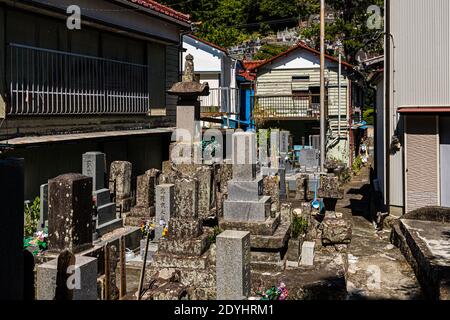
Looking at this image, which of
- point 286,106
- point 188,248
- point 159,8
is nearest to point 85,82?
point 159,8

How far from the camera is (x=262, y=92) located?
31625 millimetres

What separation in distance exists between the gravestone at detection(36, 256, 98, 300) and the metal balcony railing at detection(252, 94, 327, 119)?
77.5 feet

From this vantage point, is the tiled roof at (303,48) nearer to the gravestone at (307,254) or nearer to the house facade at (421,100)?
the house facade at (421,100)

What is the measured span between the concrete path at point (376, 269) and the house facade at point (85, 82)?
25.4ft

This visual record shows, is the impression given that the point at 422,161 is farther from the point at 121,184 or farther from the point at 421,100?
the point at 121,184

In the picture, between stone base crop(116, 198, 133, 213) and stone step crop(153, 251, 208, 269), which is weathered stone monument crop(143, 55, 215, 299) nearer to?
stone step crop(153, 251, 208, 269)

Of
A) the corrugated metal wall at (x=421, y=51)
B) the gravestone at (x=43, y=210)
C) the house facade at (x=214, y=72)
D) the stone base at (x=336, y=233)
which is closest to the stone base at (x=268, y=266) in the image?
the stone base at (x=336, y=233)

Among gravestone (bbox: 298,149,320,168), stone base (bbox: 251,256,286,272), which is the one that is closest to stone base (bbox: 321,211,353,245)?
stone base (bbox: 251,256,286,272)

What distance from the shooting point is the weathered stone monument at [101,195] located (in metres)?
11.4

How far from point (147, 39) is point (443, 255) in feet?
40.3

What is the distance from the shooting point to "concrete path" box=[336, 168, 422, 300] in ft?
27.4

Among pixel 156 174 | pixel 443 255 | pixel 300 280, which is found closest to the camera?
pixel 300 280
